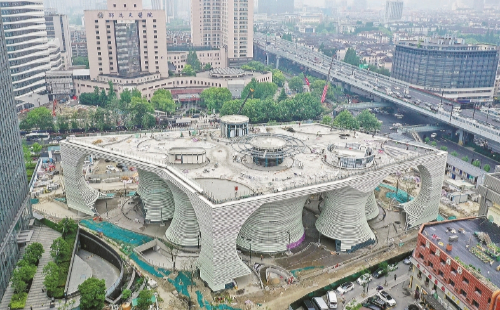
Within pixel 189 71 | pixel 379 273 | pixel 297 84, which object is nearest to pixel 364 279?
pixel 379 273

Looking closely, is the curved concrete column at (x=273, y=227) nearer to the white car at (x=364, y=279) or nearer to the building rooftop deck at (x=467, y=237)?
the white car at (x=364, y=279)

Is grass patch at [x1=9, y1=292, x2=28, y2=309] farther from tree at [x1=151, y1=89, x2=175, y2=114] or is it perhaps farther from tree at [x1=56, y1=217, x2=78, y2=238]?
tree at [x1=151, y1=89, x2=175, y2=114]

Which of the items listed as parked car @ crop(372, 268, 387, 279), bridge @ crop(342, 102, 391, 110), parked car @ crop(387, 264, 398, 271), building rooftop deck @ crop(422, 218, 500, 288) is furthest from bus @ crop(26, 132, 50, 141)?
building rooftop deck @ crop(422, 218, 500, 288)

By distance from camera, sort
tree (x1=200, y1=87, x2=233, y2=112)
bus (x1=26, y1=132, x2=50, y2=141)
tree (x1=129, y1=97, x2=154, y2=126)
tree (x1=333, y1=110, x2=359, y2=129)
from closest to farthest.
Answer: tree (x1=333, y1=110, x2=359, y2=129)
bus (x1=26, y1=132, x2=50, y2=141)
tree (x1=129, y1=97, x2=154, y2=126)
tree (x1=200, y1=87, x2=233, y2=112)

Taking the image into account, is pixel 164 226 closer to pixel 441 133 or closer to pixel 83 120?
pixel 83 120

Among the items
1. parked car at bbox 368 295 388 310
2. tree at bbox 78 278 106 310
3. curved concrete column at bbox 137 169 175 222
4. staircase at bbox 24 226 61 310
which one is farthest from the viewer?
curved concrete column at bbox 137 169 175 222

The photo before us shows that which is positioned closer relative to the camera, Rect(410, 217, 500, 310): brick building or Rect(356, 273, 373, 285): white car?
Rect(410, 217, 500, 310): brick building

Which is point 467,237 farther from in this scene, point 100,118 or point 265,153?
point 100,118

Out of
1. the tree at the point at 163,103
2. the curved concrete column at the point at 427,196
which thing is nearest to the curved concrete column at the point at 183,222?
the curved concrete column at the point at 427,196
